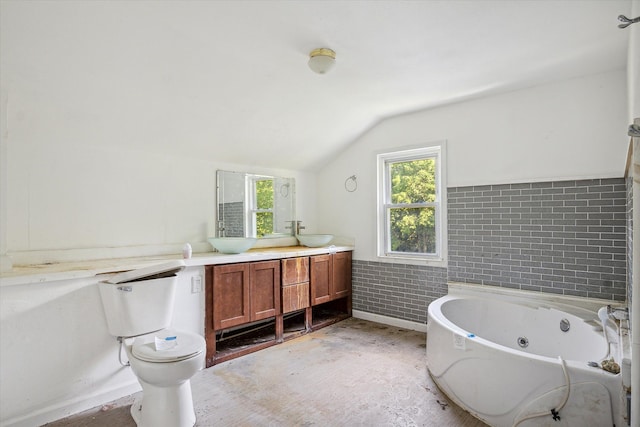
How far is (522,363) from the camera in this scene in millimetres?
2064

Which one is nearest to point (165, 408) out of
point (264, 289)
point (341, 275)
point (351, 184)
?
point (264, 289)

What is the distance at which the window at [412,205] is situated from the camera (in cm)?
394

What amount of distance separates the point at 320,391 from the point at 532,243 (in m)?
2.35

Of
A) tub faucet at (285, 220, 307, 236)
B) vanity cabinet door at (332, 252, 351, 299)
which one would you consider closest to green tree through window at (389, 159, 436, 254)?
vanity cabinet door at (332, 252, 351, 299)

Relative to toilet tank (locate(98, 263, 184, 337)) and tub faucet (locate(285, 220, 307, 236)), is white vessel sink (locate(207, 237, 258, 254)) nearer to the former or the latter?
toilet tank (locate(98, 263, 184, 337))

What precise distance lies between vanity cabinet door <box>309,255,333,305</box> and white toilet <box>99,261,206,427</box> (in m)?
1.75

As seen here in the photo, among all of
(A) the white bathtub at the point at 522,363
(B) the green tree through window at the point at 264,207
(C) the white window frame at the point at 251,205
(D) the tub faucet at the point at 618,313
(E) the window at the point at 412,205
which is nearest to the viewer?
(A) the white bathtub at the point at 522,363

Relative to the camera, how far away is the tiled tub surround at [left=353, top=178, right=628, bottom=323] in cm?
288

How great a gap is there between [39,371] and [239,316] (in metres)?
1.49

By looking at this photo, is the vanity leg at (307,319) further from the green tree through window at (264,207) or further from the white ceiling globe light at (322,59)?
the white ceiling globe light at (322,59)

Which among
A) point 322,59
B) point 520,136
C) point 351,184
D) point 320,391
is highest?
point 322,59

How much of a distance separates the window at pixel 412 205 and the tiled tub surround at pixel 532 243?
19cm

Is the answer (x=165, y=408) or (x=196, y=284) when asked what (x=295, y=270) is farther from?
(x=165, y=408)

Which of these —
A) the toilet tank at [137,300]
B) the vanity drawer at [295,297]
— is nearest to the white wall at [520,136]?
the vanity drawer at [295,297]
